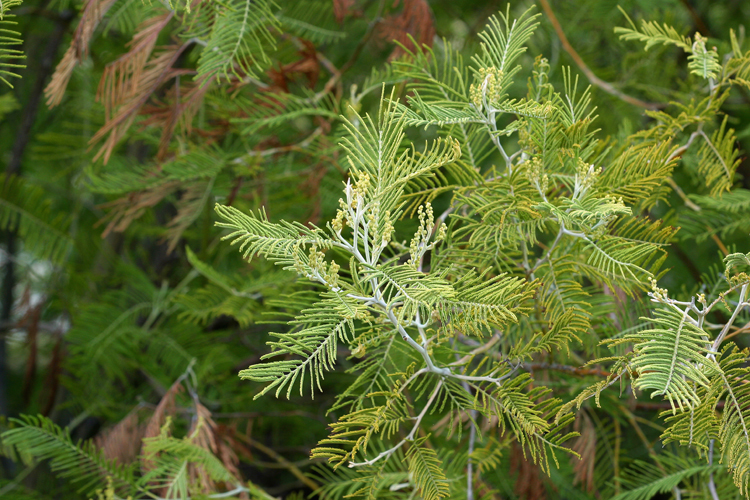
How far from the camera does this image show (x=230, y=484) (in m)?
0.80

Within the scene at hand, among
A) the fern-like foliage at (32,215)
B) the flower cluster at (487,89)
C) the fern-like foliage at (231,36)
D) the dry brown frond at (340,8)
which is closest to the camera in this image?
the flower cluster at (487,89)

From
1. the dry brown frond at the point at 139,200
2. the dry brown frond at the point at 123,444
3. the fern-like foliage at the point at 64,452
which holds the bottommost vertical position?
the dry brown frond at the point at 123,444

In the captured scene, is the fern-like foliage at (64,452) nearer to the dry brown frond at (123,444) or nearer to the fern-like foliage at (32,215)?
the dry brown frond at (123,444)

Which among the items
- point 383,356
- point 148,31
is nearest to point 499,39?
point 383,356

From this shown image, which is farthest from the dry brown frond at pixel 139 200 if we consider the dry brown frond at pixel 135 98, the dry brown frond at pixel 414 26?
the dry brown frond at pixel 414 26

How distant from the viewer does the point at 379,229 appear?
423 mm

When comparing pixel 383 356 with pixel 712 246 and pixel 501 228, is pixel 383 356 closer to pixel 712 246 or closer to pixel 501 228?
pixel 501 228

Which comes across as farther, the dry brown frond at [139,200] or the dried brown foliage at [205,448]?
the dry brown frond at [139,200]

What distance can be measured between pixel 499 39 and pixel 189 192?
0.61 m

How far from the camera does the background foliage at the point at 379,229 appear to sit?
1.57 feet

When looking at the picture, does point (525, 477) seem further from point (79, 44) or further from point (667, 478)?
point (79, 44)

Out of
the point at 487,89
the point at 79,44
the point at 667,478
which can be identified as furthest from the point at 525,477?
the point at 79,44

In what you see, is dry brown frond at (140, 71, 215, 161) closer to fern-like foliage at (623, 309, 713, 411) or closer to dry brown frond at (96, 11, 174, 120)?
dry brown frond at (96, 11, 174, 120)

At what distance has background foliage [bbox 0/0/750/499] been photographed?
1.57 feet
